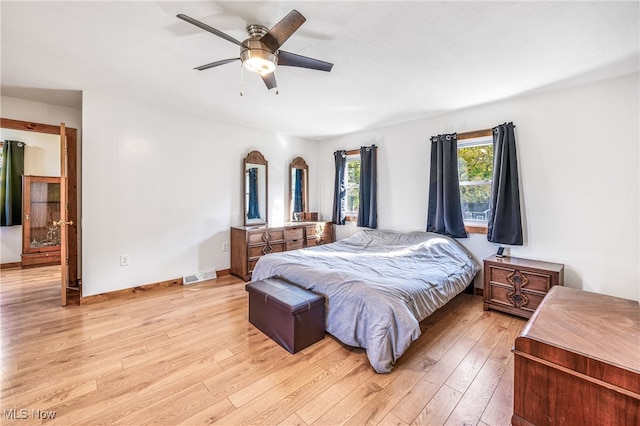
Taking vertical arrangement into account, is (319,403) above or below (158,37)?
below

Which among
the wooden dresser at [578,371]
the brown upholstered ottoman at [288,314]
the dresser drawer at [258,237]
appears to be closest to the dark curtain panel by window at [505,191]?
the wooden dresser at [578,371]

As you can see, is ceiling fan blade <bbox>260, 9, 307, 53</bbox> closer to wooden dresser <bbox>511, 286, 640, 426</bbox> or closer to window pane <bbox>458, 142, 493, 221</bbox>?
wooden dresser <bbox>511, 286, 640, 426</bbox>

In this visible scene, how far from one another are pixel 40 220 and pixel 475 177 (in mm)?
7235

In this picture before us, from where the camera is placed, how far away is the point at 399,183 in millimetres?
4219

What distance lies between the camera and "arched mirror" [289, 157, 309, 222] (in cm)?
511

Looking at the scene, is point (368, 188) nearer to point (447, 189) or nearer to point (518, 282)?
point (447, 189)

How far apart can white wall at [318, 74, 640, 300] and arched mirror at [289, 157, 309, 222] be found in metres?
2.87

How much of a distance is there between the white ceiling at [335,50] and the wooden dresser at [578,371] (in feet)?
6.26

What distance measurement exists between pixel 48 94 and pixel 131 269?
2233mm

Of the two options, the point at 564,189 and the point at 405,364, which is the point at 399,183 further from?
the point at 405,364

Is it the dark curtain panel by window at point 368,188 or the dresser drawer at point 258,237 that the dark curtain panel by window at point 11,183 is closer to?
the dresser drawer at point 258,237

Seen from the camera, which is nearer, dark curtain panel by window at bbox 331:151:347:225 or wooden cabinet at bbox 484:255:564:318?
wooden cabinet at bbox 484:255:564:318

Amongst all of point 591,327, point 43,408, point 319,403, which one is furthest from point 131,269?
point 591,327
